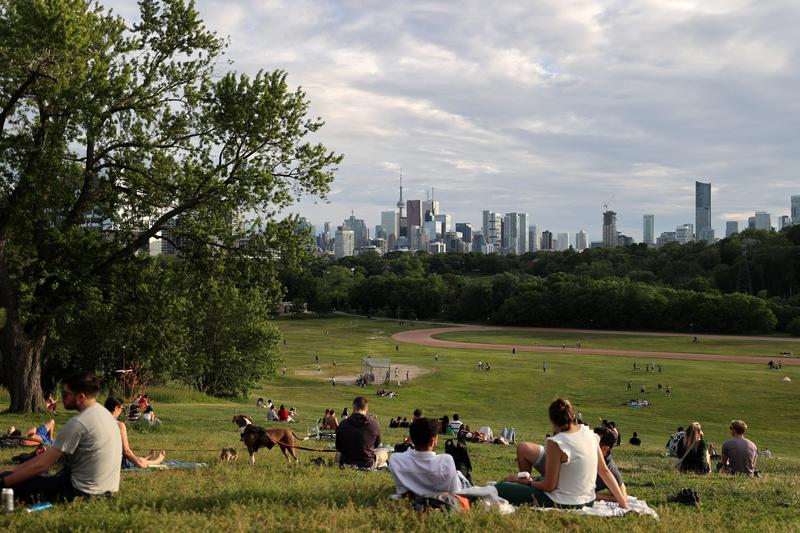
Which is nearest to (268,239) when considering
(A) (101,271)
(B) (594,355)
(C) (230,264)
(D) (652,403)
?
(C) (230,264)

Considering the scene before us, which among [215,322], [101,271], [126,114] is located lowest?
[215,322]

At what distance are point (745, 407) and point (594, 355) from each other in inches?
1386

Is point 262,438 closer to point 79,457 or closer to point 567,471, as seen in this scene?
point 79,457

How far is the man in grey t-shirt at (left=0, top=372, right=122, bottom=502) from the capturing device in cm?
719

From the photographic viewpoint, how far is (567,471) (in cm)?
763

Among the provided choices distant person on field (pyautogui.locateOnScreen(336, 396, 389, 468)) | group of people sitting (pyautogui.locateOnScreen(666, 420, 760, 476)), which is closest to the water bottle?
distant person on field (pyautogui.locateOnScreen(336, 396, 389, 468))

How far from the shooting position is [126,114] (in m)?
20.9

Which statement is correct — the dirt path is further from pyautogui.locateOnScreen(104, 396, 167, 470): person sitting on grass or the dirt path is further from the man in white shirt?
the man in white shirt

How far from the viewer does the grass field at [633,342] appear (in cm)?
8075

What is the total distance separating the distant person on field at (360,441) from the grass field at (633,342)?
74.6m

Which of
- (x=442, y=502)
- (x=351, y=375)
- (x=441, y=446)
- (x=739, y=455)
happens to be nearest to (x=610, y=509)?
(x=442, y=502)

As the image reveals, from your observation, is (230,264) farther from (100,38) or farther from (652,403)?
(652,403)

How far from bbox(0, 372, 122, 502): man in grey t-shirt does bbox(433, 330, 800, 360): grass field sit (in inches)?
3127

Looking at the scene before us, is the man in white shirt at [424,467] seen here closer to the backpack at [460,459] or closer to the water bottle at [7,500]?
the backpack at [460,459]
